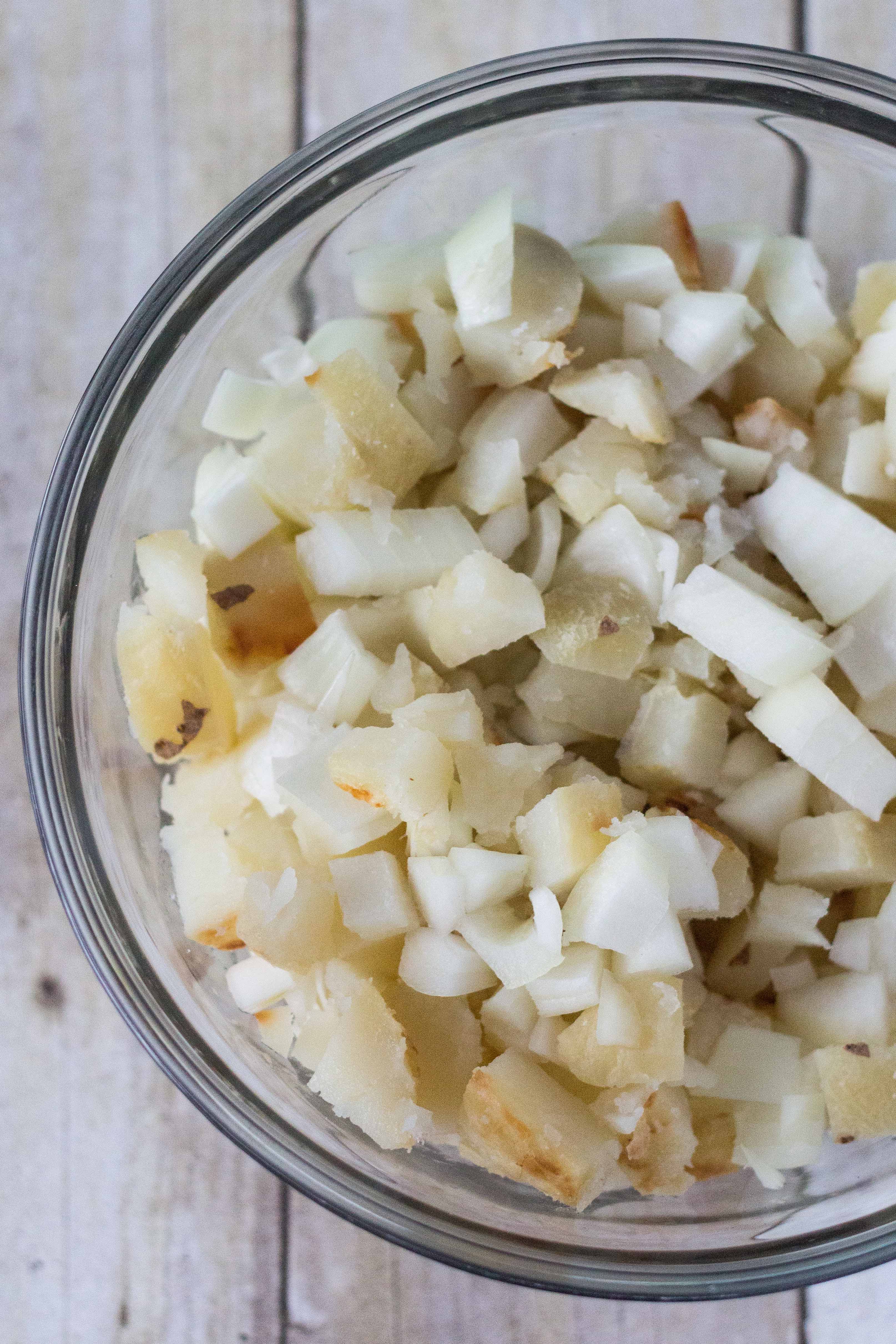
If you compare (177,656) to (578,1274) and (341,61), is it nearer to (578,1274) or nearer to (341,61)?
(578,1274)

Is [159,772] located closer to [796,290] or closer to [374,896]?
[374,896]

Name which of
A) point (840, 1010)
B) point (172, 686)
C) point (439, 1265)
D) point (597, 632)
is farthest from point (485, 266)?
point (439, 1265)

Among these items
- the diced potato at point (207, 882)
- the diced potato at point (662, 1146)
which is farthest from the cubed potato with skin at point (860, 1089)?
the diced potato at point (207, 882)

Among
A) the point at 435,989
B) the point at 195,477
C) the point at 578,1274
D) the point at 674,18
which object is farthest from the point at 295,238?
the point at 578,1274

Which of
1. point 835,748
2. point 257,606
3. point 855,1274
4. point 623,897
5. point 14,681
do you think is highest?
point 14,681

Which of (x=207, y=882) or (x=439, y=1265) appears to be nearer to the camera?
(x=207, y=882)

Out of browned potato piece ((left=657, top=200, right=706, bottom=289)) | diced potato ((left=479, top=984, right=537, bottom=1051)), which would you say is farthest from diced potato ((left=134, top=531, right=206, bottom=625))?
browned potato piece ((left=657, top=200, right=706, bottom=289))

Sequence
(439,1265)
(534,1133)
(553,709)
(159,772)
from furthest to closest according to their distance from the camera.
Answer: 1. (439,1265)
2. (159,772)
3. (553,709)
4. (534,1133)
